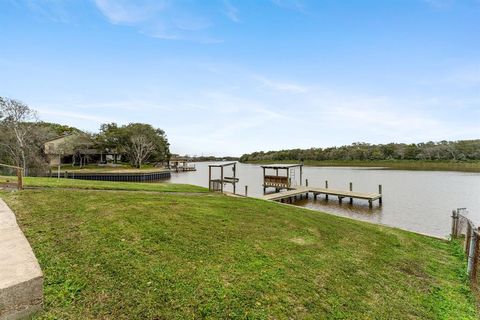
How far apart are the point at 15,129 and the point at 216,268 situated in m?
36.1

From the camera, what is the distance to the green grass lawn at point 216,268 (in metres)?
2.87

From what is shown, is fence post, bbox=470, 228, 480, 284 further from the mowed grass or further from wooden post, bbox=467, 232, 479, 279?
the mowed grass

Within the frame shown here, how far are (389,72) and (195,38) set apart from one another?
15.6 metres

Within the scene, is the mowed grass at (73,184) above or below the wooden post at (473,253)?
above

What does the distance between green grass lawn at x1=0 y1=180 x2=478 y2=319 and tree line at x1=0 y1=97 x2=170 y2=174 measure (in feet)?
101

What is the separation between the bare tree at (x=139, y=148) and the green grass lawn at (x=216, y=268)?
42552 mm

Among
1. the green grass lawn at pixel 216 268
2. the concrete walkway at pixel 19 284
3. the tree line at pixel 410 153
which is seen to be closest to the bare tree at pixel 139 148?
the green grass lawn at pixel 216 268

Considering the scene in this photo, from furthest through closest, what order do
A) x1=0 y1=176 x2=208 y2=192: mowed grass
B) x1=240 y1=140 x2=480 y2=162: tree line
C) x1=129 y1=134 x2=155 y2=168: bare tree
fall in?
1. x1=240 y1=140 x2=480 y2=162: tree line
2. x1=129 y1=134 x2=155 y2=168: bare tree
3. x1=0 y1=176 x2=208 y2=192: mowed grass

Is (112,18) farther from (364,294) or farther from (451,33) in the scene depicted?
(451,33)

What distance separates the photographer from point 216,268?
12.4 feet

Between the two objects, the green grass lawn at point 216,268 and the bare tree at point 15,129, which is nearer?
the green grass lawn at point 216,268

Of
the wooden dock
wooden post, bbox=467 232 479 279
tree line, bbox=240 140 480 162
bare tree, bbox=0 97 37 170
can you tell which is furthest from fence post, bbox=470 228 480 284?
tree line, bbox=240 140 480 162

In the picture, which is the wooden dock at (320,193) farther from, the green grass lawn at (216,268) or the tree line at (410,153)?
the tree line at (410,153)

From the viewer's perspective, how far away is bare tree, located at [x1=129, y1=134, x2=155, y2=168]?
46659 mm
